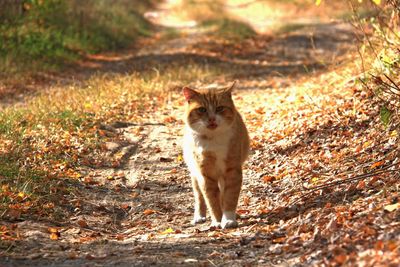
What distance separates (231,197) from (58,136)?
3991 mm

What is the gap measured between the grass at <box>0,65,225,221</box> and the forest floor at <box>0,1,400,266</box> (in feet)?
0.35

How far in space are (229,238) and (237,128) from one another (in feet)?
3.76

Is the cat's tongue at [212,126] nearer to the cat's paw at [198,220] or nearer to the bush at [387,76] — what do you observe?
the cat's paw at [198,220]

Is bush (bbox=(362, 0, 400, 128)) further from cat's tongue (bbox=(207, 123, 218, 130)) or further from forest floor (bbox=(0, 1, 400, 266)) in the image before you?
cat's tongue (bbox=(207, 123, 218, 130))

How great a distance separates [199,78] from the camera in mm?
16312

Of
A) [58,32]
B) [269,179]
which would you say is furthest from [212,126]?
[58,32]

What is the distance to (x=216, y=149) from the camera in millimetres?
6953

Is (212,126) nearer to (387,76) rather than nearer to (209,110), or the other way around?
(209,110)

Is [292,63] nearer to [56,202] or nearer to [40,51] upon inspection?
[40,51]

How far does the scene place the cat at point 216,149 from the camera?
6.97m

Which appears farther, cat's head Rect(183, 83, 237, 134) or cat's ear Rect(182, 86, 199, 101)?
cat's ear Rect(182, 86, 199, 101)

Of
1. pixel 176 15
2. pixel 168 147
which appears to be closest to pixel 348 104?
pixel 168 147

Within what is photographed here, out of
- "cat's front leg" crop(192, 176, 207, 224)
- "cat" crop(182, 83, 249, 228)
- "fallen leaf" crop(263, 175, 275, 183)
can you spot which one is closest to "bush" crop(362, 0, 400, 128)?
"fallen leaf" crop(263, 175, 275, 183)

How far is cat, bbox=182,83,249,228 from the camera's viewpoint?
697 centimetres
